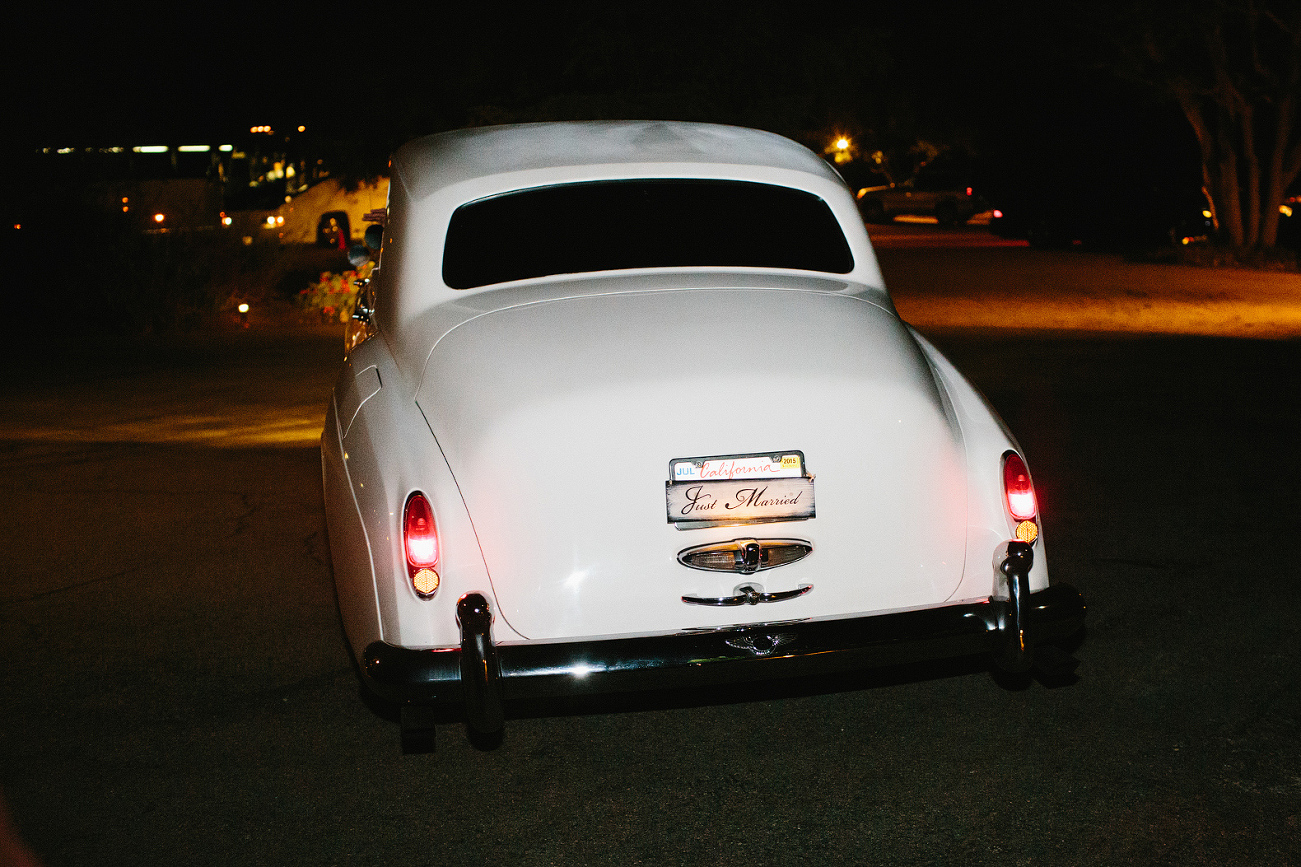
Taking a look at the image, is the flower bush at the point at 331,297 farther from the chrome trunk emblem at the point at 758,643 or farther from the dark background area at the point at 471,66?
the chrome trunk emblem at the point at 758,643

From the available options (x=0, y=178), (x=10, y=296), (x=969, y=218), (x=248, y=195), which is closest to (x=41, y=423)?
(x=10, y=296)

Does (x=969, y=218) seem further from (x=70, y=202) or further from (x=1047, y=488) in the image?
(x=1047, y=488)

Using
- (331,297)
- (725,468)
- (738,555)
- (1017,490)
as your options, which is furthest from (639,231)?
(331,297)

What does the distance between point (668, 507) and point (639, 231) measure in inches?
58.3

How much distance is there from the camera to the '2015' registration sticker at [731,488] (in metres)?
3.67

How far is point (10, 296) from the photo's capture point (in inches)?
615

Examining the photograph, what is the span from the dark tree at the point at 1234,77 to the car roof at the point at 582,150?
18.0 m

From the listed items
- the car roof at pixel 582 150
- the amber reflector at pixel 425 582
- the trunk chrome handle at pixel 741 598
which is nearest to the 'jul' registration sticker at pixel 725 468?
the trunk chrome handle at pixel 741 598

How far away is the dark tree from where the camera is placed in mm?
21222

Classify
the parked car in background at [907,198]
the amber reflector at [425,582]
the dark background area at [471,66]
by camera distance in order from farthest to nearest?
the parked car in background at [907,198]
the dark background area at [471,66]
the amber reflector at [425,582]

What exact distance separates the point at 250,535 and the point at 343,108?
17297 millimetres

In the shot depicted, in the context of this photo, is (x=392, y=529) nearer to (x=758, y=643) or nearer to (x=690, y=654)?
(x=690, y=654)

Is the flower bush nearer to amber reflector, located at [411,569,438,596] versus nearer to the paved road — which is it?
the paved road

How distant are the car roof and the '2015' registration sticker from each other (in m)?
1.64
